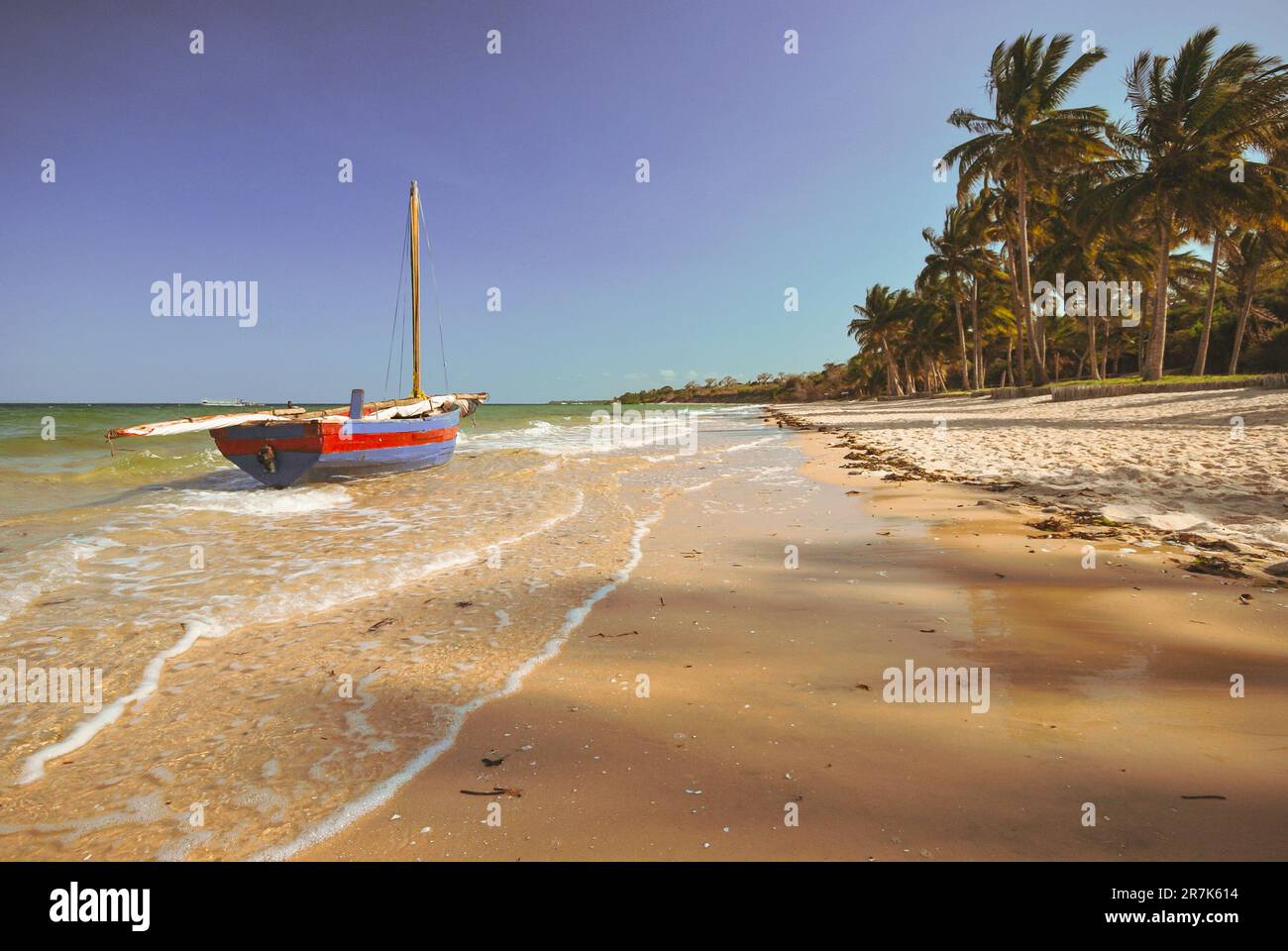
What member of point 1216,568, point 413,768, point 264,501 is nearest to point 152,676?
point 413,768

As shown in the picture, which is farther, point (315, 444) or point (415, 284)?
point (415, 284)

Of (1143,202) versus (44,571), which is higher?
(1143,202)

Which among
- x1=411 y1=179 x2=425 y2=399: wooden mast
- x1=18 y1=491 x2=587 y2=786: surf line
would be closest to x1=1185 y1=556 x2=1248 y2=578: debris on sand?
x1=18 y1=491 x2=587 y2=786: surf line

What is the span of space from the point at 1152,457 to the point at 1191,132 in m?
27.0

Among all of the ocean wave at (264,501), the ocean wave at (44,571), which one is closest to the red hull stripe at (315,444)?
the ocean wave at (264,501)

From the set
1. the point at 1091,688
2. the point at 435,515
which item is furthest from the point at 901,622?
the point at 435,515

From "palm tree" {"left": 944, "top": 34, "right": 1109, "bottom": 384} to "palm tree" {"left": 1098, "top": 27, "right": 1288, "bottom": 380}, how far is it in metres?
2.26

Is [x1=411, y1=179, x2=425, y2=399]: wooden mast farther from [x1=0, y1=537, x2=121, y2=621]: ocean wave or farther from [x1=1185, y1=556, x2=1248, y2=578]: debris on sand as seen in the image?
[x1=1185, y1=556, x2=1248, y2=578]: debris on sand

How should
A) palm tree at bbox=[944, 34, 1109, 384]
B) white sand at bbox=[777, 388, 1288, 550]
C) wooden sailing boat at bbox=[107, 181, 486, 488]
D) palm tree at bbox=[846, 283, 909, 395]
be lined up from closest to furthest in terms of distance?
white sand at bbox=[777, 388, 1288, 550], wooden sailing boat at bbox=[107, 181, 486, 488], palm tree at bbox=[944, 34, 1109, 384], palm tree at bbox=[846, 283, 909, 395]

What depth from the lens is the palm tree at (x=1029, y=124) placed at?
30.1 m

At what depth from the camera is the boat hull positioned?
13148 millimetres

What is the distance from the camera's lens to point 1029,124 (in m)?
31.2

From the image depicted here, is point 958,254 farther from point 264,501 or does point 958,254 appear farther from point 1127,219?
point 264,501

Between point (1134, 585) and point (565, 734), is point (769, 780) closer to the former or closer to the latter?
point (565, 734)
